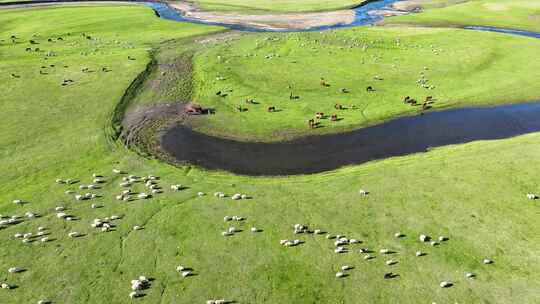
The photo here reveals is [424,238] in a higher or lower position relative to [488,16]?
lower

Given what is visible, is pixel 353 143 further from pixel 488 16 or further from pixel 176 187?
pixel 488 16

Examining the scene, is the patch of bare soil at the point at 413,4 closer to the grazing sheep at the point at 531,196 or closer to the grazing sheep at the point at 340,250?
the grazing sheep at the point at 531,196

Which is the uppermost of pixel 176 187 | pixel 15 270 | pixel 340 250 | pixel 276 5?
pixel 276 5

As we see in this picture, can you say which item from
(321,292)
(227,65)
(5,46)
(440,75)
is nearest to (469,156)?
(321,292)

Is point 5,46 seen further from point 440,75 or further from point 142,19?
point 440,75

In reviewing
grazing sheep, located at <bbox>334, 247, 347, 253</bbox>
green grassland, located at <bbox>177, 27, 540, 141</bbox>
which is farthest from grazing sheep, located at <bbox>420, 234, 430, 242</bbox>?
green grassland, located at <bbox>177, 27, 540, 141</bbox>

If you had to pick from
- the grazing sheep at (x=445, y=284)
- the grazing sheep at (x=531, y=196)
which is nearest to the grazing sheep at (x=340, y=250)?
the grazing sheep at (x=445, y=284)

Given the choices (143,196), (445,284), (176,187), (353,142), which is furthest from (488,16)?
(143,196)
